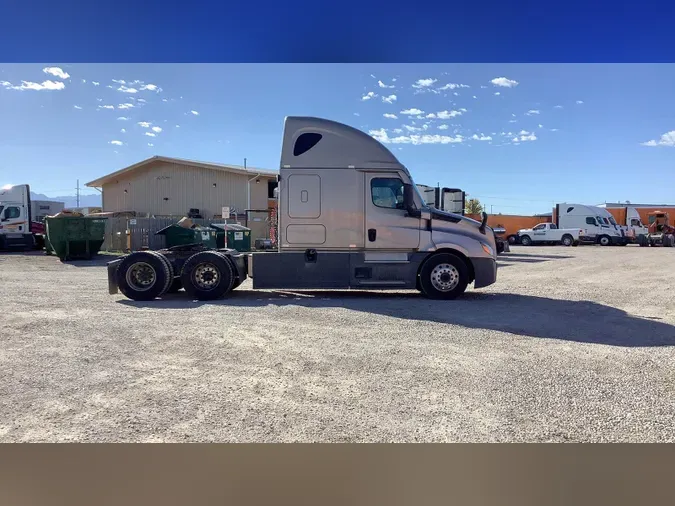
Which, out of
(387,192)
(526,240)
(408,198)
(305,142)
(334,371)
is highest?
(305,142)

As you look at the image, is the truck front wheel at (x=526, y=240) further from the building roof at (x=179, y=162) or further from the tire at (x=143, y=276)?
the tire at (x=143, y=276)

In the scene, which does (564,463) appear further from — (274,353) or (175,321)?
(175,321)

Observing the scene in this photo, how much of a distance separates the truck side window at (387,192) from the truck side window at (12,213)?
82.2 ft

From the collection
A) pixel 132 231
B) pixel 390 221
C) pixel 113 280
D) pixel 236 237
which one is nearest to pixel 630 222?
pixel 236 237

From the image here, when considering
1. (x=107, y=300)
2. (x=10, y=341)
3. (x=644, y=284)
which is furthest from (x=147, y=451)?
(x=644, y=284)

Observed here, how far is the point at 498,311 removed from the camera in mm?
9773

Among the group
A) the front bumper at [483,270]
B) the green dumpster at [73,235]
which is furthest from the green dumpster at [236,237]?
the front bumper at [483,270]

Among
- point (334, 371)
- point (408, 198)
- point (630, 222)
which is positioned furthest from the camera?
point (630, 222)

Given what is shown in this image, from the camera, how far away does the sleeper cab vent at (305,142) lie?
10.8 meters

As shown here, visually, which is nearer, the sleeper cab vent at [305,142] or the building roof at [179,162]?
the sleeper cab vent at [305,142]

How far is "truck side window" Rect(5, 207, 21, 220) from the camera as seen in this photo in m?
27.8

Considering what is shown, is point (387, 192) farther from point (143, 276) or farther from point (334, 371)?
point (334, 371)

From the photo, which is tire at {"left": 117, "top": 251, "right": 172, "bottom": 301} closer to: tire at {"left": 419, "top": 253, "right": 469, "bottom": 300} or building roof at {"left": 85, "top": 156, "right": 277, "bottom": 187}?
tire at {"left": 419, "top": 253, "right": 469, "bottom": 300}

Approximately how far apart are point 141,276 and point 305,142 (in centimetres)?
458
